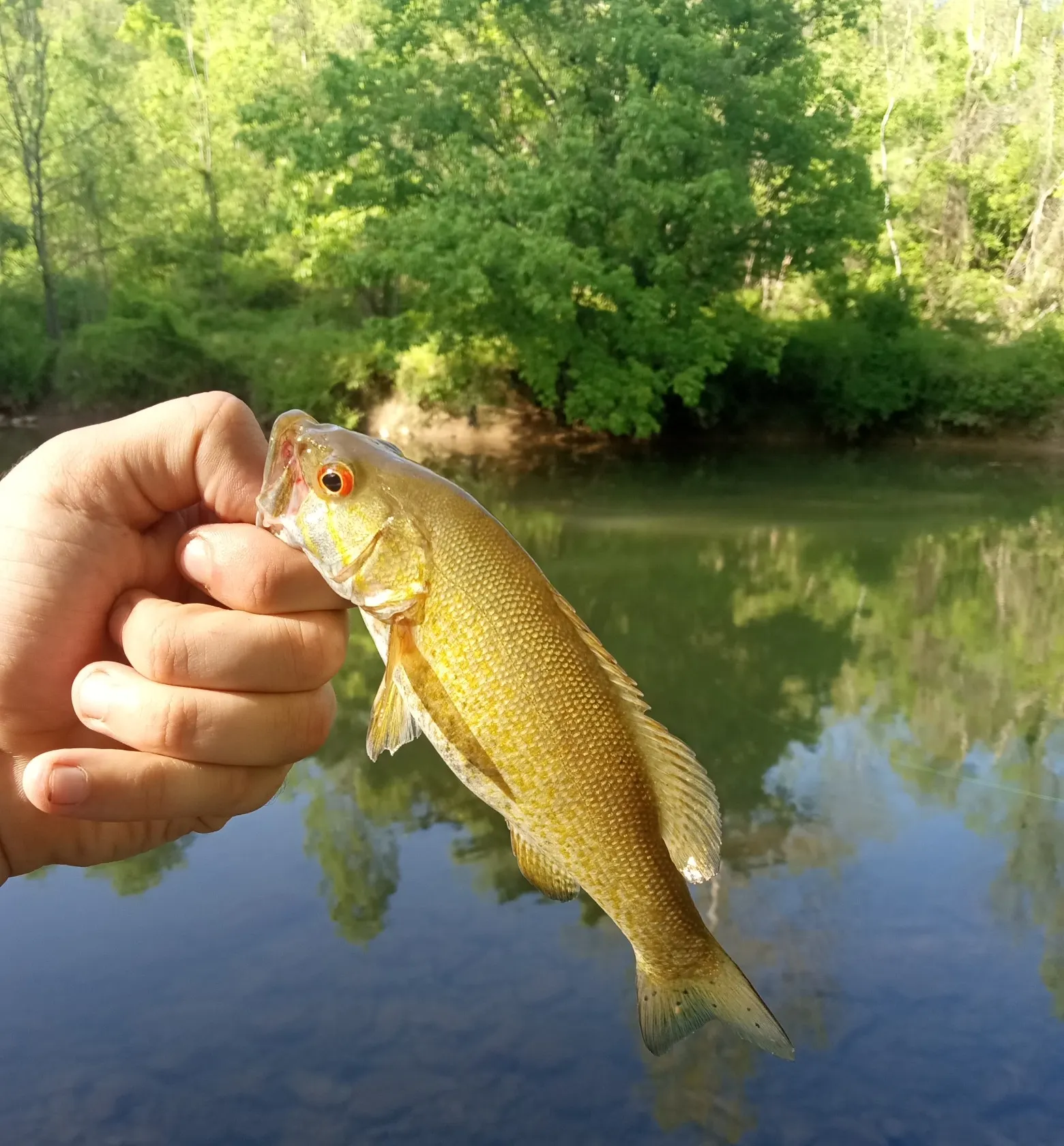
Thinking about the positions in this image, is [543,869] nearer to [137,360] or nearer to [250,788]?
[250,788]

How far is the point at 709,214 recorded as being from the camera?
18.6 m

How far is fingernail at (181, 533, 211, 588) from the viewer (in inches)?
68.6

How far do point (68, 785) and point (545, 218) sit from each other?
57.0 ft

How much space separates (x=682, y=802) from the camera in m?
1.61

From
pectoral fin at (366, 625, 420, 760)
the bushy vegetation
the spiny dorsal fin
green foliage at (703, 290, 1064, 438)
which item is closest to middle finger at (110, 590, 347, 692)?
pectoral fin at (366, 625, 420, 760)

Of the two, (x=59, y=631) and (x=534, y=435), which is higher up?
(x=59, y=631)

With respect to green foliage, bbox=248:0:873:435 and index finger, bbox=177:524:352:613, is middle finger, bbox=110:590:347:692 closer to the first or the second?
index finger, bbox=177:524:352:613

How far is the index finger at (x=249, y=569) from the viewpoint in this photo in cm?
172

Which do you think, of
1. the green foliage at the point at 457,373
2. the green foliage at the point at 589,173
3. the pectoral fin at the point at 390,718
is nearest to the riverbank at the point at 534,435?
the green foliage at the point at 457,373

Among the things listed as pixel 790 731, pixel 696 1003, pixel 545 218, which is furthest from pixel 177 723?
pixel 545 218

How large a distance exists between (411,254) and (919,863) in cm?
1453

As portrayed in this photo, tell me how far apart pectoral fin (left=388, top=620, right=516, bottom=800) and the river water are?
9.19ft

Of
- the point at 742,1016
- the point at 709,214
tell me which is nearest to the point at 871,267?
the point at 709,214

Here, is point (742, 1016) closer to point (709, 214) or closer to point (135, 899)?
point (135, 899)
